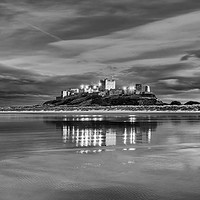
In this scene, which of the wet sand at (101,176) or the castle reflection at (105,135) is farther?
the castle reflection at (105,135)

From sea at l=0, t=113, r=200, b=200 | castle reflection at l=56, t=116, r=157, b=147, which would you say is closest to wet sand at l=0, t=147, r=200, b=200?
sea at l=0, t=113, r=200, b=200

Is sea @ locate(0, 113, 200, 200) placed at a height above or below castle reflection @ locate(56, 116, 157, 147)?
below

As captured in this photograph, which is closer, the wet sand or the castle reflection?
the wet sand

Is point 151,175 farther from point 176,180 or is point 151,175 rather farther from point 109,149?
point 109,149

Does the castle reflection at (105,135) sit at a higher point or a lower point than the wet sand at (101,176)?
higher

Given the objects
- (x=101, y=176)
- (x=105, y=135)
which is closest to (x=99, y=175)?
(x=101, y=176)

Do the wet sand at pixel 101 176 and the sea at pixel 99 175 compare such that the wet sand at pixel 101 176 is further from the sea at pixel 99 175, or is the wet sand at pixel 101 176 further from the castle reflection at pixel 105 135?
the castle reflection at pixel 105 135

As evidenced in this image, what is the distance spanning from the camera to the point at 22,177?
403 inches

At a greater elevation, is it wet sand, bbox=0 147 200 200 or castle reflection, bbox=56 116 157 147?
castle reflection, bbox=56 116 157 147

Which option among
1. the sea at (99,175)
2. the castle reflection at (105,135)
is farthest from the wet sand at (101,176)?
the castle reflection at (105,135)

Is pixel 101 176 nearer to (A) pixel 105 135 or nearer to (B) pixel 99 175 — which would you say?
(B) pixel 99 175

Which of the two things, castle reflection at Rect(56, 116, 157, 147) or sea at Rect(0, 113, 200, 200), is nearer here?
sea at Rect(0, 113, 200, 200)

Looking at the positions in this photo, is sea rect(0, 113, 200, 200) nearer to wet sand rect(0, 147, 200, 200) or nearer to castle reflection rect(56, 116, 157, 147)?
wet sand rect(0, 147, 200, 200)

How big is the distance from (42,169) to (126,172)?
2998 millimetres
